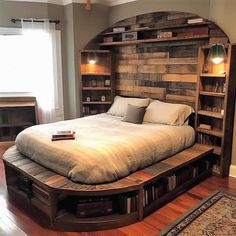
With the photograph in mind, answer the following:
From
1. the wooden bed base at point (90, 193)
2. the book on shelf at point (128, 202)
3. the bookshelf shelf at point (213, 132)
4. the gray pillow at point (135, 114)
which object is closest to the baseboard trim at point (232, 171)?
the bookshelf shelf at point (213, 132)

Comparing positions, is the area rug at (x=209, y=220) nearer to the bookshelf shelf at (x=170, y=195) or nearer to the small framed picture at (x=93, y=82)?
the bookshelf shelf at (x=170, y=195)

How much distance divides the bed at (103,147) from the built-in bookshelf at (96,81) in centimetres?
124

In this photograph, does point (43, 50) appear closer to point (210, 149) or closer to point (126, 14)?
Answer: point (126, 14)

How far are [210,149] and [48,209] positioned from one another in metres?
2.19

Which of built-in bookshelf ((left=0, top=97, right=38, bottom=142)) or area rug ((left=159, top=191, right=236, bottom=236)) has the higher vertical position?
built-in bookshelf ((left=0, top=97, right=38, bottom=142))

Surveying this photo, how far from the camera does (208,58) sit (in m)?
3.38

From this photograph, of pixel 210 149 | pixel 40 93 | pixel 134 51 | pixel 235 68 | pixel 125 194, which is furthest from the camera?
pixel 40 93

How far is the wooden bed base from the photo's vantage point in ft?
8.14

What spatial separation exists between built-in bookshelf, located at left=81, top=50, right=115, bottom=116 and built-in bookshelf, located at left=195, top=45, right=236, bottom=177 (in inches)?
72.2

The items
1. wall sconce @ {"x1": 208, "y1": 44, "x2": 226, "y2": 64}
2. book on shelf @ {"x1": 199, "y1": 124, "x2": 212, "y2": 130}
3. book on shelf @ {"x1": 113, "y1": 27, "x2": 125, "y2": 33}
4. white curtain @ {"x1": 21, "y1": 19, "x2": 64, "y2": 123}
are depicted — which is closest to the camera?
wall sconce @ {"x1": 208, "y1": 44, "x2": 226, "y2": 64}

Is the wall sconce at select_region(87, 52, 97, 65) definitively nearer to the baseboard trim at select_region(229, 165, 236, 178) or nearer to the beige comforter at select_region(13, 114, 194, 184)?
the beige comforter at select_region(13, 114, 194, 184)

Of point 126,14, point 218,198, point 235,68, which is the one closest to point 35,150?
point 218,198

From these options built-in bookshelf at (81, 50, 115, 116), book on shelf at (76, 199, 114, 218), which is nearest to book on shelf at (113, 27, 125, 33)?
built-in bookshelf at (81, 50, 115, 116)

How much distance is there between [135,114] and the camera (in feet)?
12.7
